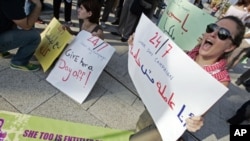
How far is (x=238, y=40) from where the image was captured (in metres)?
1.65

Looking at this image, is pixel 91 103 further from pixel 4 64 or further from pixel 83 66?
pixel 4 64

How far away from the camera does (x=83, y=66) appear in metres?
2.70

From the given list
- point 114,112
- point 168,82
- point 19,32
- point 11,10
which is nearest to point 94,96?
point 114,112

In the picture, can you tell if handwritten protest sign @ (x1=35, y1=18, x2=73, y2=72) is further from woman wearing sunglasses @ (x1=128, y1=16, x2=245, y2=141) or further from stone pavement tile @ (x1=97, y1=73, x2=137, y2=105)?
woman wearing sunglasses @ (x1=128, y1=16, x2=245, y2=141)

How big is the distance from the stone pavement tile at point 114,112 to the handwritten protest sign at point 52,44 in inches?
27.3

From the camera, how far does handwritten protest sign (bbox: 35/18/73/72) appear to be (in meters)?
2.80

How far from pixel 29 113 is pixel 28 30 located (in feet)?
2.86

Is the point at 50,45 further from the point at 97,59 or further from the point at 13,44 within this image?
the point at 97,59

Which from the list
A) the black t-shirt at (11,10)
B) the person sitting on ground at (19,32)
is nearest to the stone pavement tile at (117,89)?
the person sitting on ground at (19,32)

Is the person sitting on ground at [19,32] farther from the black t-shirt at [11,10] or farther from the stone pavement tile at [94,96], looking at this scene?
the stone pavement tile at [94,96]

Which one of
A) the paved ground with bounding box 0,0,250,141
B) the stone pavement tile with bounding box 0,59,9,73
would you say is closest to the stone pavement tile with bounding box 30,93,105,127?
the paved ground with bounding box 0,0,250,141

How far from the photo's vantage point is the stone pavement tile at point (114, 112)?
2592 mm

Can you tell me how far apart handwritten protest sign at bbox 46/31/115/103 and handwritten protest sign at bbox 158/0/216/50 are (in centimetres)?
77

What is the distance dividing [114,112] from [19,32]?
4.13ft
